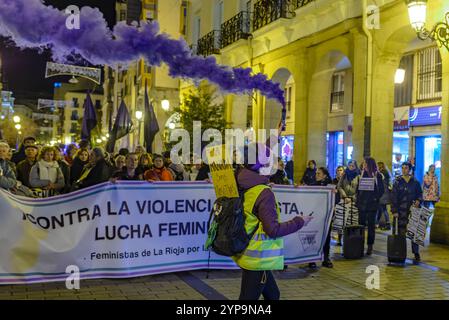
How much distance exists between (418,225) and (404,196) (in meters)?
0.64

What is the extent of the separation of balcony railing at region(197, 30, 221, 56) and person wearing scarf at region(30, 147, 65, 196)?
592 inches

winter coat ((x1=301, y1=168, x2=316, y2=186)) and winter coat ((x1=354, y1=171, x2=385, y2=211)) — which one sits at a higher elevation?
winter coat ((x1=301, y1=168, x2=316, y2=186))

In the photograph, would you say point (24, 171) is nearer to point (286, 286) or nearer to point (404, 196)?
point (286, 286)

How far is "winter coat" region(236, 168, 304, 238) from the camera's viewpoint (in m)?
4.20

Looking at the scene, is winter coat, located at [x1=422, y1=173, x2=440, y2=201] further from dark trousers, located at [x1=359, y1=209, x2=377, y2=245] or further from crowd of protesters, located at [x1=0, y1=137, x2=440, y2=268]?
dark trousers, located at [x1=359, y1=209, x2=377, y2=245]

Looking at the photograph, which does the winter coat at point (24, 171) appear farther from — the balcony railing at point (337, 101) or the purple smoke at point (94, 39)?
the balcony railing at point (337, 101)

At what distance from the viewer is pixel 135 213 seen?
6.95m

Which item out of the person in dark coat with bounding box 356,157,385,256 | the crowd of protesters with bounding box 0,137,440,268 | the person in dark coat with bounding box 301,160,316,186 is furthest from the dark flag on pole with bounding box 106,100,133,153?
the person in dark coat with bounding box 356,157,385,256

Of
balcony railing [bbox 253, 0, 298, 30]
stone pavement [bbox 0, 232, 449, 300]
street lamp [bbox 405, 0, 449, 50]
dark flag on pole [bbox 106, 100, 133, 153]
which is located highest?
balcony railing [bbox 253, 0, 298, 30]

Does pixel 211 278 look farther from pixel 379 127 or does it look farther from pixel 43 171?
pixel 379 127

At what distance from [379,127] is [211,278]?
27.6 feet

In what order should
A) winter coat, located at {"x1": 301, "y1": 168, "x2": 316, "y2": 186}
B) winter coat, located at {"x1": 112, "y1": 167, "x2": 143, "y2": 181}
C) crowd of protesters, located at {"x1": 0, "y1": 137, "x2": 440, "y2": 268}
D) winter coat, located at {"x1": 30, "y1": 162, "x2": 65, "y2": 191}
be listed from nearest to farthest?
crowd of protesters, located at {"x1": 0, "y1": 137, "x2": 440, "y2": 268}, winter coat, located at {"x1": 112, "y1": 167, "x2": 143, "y2": 181}, winter coat, located at {"x1": 30, "y1": 162, "x2": 65, "y2": 191}, winter coat, located at {"x1": 301, "y1": 168, "x2": 316, "y2": 186}

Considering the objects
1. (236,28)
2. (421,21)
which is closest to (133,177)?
(421,21)
